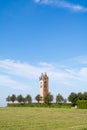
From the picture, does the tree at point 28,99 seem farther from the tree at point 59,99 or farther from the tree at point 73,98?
the tree at point 73,98

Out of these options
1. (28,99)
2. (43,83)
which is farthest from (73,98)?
(43,83)

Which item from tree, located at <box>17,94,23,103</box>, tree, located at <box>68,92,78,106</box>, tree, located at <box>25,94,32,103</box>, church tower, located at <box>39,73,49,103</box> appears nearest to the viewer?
tree, located at <box>68,92,78,106</box>

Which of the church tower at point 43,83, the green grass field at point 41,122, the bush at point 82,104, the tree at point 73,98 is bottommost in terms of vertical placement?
the green grass field at point 41,122

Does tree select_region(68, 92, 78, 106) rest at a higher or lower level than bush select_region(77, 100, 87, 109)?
higher

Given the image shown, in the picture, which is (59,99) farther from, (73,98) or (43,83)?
(43,83)

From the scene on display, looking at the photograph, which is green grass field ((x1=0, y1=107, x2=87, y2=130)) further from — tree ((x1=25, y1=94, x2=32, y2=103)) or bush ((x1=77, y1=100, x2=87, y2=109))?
tree ((x1=25, y1=94, x2=32, y2=103))

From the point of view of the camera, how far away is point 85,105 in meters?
72.6

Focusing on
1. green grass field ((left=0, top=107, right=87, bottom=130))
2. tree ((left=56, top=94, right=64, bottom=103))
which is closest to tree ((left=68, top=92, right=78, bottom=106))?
tree ((left=56, top=94, right=64, bottom=103))

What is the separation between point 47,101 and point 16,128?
93484mm

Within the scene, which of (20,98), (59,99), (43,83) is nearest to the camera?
(59,99)

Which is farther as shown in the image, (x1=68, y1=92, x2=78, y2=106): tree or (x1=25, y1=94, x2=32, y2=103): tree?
(x1=25, y1=94, x2=32, y2=103): tree

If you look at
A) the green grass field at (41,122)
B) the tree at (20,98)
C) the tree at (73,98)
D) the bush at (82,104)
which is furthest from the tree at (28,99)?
the green grass field at (41,122)

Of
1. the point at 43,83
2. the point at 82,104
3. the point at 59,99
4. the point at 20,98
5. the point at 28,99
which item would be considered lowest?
the point at 82,104

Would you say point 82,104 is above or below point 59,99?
below
